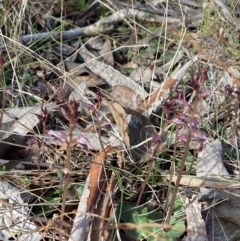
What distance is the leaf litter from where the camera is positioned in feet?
6.00

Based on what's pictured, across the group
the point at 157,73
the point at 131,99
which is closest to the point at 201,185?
the point at 131,99

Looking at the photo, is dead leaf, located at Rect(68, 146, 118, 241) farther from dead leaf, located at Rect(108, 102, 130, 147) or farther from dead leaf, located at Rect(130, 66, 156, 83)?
dead leaf, located at Rect(130, 66, 156, 83)

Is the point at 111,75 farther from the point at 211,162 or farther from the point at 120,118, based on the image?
the point at 211,162

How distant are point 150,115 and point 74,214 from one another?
23.4 inches

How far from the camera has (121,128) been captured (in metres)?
2.12

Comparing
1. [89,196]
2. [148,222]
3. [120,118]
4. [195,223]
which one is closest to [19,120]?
[120,118]

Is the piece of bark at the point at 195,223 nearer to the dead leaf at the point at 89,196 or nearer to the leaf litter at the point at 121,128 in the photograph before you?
the leaf litter at the point at 121,128

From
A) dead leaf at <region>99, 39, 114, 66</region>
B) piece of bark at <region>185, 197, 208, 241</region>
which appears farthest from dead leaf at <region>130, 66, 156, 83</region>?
piece of bark at <region>185, 197, 208, 241</region>

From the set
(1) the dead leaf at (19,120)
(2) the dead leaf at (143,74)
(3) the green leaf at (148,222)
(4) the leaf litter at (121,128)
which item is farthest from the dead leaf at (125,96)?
(3) the green leaf at (148,222)

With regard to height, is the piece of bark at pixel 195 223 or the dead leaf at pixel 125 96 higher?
the dead leaf at pixel 125 96

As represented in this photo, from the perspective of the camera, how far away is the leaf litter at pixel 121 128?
6.00 feet

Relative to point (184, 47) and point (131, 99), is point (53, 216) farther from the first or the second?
point (184, 47)

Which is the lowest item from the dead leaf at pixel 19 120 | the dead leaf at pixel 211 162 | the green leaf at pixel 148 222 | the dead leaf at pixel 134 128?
the green leaf at pixel 148 222

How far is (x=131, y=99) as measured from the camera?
2432 millimetres
